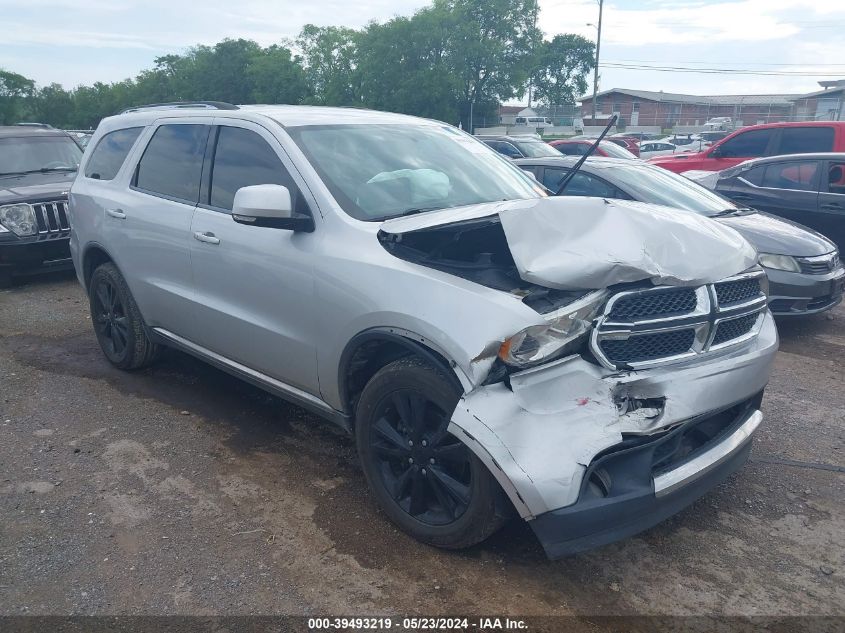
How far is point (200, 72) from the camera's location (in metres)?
70.4

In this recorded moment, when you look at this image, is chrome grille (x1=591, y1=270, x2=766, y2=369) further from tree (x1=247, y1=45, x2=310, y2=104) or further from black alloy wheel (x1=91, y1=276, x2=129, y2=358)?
tree (x1=247, y1=45, x2=310, y2=104)

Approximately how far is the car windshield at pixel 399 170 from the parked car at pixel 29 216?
5.60 m

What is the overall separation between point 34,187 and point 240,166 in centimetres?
567

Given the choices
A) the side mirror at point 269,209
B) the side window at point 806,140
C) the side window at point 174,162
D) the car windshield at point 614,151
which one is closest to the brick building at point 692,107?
the car windshield at point 614,151

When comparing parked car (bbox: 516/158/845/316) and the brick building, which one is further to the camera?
the brick building

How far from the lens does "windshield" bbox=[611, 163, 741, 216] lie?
21.0 ft

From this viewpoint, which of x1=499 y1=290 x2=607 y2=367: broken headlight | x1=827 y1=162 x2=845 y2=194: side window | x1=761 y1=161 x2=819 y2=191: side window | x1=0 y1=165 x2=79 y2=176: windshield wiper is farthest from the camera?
x1=0 y1=165 x2=79 y2=176: windshield wiper

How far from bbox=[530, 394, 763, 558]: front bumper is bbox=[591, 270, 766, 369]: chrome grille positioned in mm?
312

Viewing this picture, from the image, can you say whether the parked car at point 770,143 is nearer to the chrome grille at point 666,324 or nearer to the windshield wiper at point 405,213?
the chrome grille at point 666,324

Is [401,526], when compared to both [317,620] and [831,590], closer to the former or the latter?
[317,620]

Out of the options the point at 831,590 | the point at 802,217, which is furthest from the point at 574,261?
the point at 802,217

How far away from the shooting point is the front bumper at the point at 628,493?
254 cm

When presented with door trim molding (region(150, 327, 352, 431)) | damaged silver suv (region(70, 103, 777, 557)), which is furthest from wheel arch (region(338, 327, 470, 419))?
door trim molding (region(150, 327, 352, 431))

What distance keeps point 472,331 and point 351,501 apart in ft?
4.39
